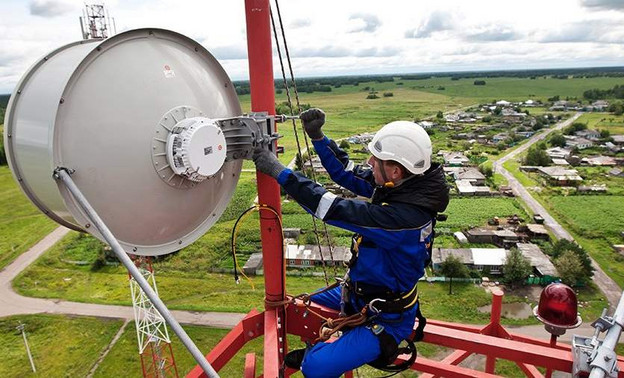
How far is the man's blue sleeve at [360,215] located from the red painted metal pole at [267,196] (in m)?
0.84

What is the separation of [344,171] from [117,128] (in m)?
2.25

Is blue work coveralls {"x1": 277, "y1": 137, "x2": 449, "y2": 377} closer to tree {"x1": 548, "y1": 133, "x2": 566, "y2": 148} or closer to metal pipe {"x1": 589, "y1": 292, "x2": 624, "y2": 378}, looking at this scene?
metal pipe {"x1": 589, "y1": 292, "x2": 624, "y2": 378}

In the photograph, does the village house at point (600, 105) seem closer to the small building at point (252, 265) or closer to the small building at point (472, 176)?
the small building at point (472, 176)

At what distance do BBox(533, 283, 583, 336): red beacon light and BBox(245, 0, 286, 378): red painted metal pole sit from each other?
2.74 meters

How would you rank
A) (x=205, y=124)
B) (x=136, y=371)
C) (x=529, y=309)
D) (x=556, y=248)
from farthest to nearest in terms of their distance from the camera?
(x=556, y=248), (x=529, y=309), (x=136, y=371), (x=205, y=124)

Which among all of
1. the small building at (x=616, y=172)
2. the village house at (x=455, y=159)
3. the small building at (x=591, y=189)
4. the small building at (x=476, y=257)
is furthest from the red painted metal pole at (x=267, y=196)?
the small building at (x=616, y=172)

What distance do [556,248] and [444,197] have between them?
1170 inches

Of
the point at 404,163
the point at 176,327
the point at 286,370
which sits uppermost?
the point at 404,163

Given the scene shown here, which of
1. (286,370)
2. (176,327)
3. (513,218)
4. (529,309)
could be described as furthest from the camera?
(513,218)

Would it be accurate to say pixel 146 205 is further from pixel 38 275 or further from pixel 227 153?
pixel 38 275

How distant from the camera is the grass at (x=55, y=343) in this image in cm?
1958

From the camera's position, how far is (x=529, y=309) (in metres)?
23.6

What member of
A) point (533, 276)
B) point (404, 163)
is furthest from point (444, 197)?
point (533, 276)

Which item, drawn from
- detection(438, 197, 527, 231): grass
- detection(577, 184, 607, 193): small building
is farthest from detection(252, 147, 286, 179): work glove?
detection(577, 184, 607, 193): small building
